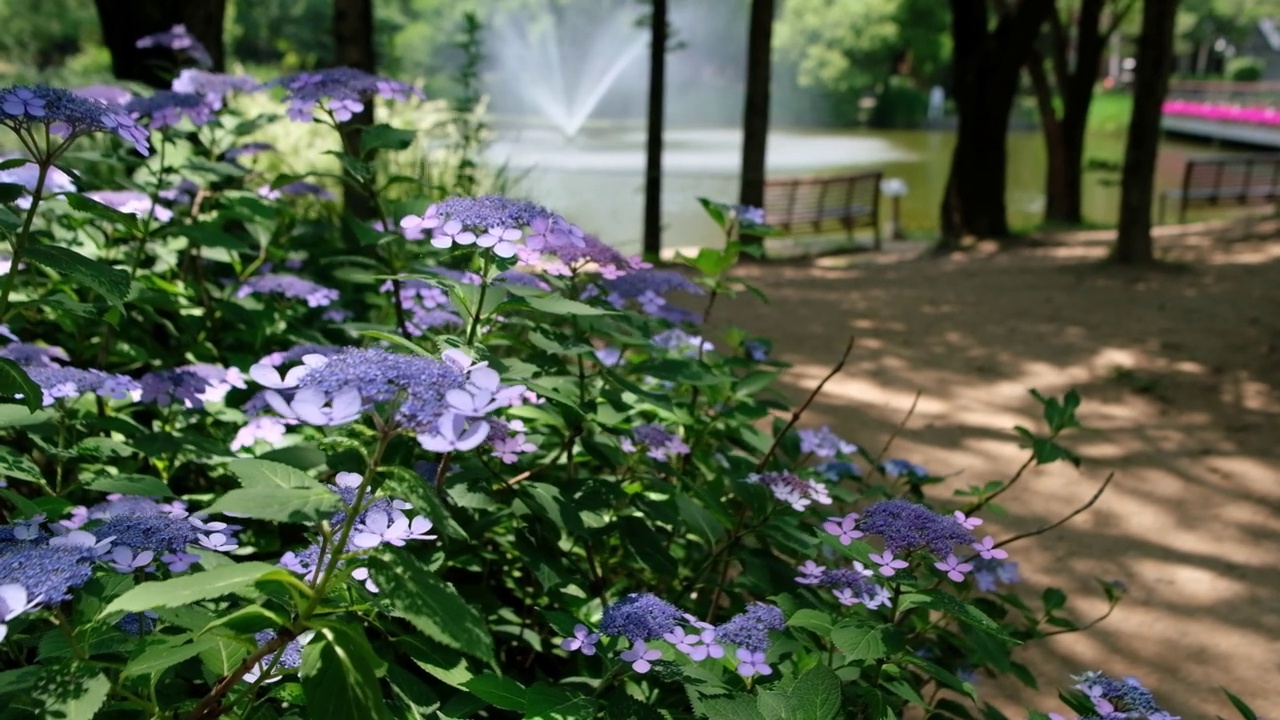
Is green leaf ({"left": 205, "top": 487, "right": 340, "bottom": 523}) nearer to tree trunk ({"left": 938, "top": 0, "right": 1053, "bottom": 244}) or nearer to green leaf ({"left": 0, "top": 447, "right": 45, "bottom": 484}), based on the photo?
green leaf ({"left": 0, "top": 447, "right": 45, "bottom": 484})

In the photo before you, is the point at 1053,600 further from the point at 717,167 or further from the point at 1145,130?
the point at 717,167

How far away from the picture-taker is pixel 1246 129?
1261 inches

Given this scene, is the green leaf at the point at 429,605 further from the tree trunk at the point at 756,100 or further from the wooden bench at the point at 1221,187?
the wooden bench at the point at 1221,187

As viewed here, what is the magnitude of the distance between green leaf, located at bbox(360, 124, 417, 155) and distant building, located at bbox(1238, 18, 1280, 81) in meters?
69.4

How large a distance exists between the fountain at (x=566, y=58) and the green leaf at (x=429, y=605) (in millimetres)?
26344

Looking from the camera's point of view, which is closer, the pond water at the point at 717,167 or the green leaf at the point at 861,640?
the green leaf at the point at 861,640

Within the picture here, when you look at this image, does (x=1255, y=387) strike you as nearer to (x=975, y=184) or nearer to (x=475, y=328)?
(x=475, y=328)

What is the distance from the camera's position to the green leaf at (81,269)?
142 centimetres

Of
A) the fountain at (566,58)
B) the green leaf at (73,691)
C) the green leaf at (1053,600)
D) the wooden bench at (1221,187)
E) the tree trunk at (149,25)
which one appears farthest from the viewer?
the fountain at (566,58)

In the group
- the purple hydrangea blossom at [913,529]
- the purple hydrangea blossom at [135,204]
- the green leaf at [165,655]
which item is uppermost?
the purple hydrangea blossom at [135,204]

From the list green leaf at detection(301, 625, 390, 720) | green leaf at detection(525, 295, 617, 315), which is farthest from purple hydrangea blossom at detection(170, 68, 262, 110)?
green leaf at detection(301, 625, 390, 720)

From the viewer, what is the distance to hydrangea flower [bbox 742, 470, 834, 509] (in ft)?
6.42

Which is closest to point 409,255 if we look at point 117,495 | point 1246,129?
point 117,495

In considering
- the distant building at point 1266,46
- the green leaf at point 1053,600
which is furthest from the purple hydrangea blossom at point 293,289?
the distant building at point 1266,46
